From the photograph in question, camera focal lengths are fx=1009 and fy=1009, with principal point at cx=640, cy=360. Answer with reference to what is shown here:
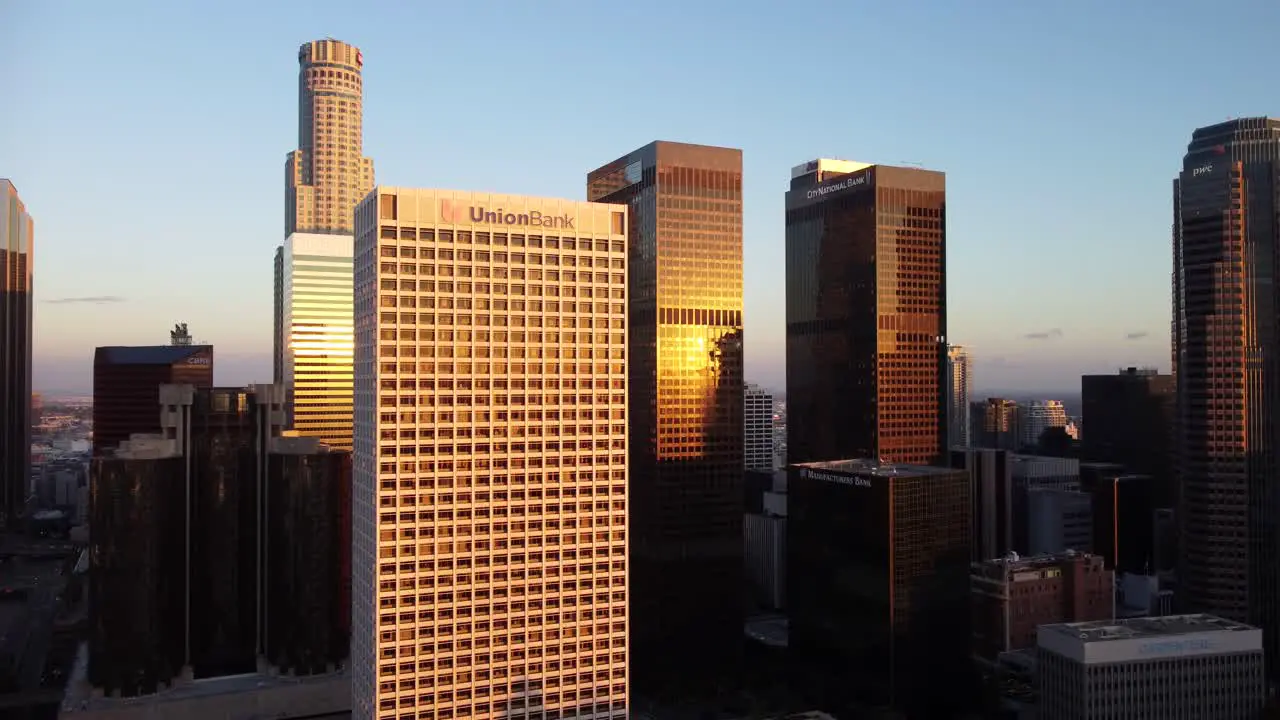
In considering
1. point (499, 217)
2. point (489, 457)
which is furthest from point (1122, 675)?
point (499, 217)

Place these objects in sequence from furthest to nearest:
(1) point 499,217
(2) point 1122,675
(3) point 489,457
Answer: (2) point 1122,675
(1) point 499,217
(3) point 489,457

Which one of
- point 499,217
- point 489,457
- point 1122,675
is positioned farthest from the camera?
point 1122,675

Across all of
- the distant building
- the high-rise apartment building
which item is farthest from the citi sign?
the distant building

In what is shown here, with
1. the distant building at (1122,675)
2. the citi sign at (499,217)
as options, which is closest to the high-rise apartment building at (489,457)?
the citi sign at (499,217)

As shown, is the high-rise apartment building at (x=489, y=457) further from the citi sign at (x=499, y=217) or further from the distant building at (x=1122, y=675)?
the distant building at (x=1122, y=675)

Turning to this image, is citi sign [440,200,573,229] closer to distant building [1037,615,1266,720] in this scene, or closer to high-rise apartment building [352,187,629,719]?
high-rise apartment building [352,187,629,719]

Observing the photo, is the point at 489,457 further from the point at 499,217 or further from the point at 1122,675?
the point at 1122,675
